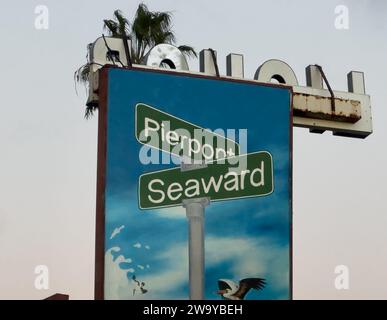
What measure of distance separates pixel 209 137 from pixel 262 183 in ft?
4.92

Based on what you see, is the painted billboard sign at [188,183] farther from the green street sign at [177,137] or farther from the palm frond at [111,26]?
the palm frond at [111,26]

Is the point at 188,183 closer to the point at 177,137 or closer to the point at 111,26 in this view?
the point at 177,137

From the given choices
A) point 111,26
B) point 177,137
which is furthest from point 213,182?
point 111,26

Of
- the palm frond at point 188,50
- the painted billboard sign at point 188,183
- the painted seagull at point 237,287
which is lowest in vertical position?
the painted seagull at point 237,287

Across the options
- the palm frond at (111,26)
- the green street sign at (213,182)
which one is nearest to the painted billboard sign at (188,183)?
the green street sign at (213,182)

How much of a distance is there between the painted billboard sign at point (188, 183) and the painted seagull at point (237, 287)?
2 cm

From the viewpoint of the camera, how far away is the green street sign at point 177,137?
655 inches

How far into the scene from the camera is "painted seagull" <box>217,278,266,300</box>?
A: 54.4ft

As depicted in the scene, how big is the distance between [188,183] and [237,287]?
7.46 ft

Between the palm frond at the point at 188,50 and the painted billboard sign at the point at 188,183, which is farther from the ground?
the palm frond at the point at 188,50

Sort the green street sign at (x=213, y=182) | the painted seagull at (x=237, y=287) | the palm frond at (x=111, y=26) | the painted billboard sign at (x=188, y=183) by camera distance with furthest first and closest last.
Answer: the palm frond at (x=111, y=26), the painted seagull at (x=237, y=287), the green street sign at (x=213, y=182), the painted billboard sign at (x=188, y=183)

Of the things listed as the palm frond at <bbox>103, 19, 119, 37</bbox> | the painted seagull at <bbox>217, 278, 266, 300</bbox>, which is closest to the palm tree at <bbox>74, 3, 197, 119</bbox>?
the palm frond at <bbox>103, 19, 119, 37</bbox>
